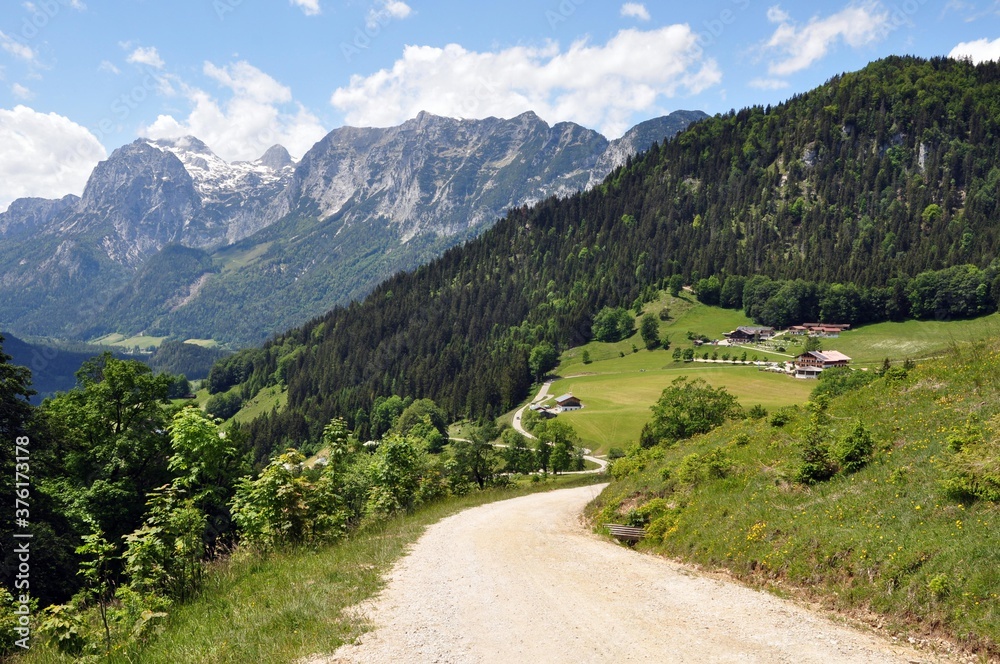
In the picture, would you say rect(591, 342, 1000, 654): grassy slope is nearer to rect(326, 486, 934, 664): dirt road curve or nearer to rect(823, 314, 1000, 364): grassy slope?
rect(326, 486, 934, 664): dirt road curve

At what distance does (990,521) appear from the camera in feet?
40.0

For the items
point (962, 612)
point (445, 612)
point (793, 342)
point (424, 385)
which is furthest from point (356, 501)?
point (793, 342)

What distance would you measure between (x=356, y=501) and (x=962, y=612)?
93.3 feet

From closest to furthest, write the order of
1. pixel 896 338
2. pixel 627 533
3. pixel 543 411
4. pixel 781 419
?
pixel 627 533, pixel 781 419, pixel 543 411, pixel 896 338

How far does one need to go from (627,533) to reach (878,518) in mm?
11460

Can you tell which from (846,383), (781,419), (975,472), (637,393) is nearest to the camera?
(975,472)

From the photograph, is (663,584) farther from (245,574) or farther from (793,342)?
(793,342)

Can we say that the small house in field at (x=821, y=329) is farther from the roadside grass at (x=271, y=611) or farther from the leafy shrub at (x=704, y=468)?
the roadside grass at (x=271, y=611)

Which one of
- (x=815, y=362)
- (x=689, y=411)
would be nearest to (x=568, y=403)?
(x=815, y=362)

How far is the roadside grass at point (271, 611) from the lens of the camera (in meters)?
9.78

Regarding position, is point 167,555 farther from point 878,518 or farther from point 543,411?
point 543,411

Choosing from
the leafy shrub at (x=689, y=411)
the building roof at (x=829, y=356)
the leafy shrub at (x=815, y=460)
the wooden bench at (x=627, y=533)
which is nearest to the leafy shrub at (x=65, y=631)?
the wooden bench at (x=627, y=533)

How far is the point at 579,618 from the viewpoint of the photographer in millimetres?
11742

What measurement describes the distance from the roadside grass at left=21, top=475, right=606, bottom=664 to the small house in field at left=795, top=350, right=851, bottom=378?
150016mm
